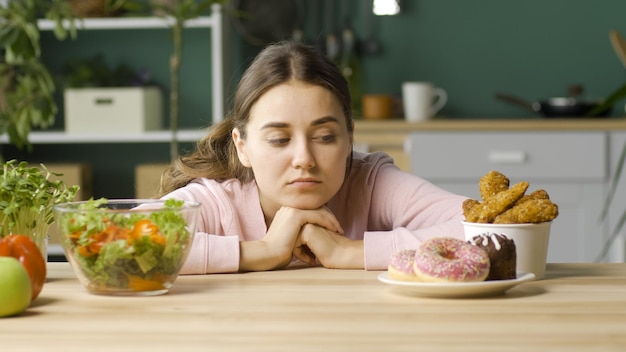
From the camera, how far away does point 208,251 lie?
159 cm

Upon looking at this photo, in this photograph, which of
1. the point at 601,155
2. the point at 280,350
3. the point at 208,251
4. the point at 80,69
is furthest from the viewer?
the point at 80,69

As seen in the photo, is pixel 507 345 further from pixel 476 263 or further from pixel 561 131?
pixel 561 131

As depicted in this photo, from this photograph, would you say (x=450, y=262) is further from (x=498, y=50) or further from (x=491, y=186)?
(x=498, y=50)

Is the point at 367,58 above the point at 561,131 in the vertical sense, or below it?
above

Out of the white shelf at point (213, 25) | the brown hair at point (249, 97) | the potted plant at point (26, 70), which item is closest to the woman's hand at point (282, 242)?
the brown hair at point (249, 97)

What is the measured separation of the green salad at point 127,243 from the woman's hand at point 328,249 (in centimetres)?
35

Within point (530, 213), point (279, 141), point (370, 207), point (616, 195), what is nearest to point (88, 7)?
point (616, 195)

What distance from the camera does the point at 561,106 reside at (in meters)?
4.19

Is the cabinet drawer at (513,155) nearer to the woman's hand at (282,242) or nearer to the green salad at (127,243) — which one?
the woman's hand at (282,242)

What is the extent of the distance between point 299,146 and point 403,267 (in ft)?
1.48

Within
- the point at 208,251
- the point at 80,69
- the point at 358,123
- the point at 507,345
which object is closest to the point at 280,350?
the point at 507,345

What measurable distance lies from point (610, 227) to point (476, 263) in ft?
9.45

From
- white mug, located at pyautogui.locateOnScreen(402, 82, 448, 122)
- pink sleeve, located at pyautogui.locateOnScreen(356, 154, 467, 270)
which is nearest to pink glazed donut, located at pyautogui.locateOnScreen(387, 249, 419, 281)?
pink sleeve, located at pyautogui.locateOnScreen(356, 154, 467, 270)

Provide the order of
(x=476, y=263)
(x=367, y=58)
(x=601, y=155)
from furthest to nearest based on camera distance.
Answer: (x=367, y=58)
(x=601, y=155)
(x=476, y=263)
